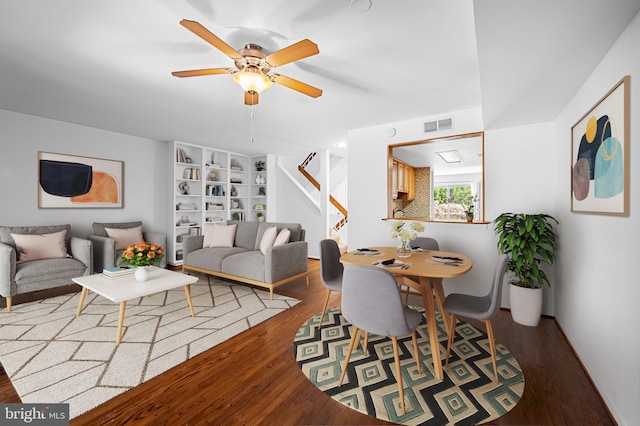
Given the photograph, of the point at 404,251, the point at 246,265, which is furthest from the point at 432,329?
the point at 246,265

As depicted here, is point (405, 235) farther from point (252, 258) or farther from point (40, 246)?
point (40, 246)

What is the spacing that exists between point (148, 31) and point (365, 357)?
9.69 ft

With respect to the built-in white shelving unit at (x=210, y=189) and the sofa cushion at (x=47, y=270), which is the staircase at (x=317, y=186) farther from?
the sofa cushion at (x=47, y=270)

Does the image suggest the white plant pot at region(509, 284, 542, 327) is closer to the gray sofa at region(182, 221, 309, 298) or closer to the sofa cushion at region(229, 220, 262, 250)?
the gray sofa at region(182, 221, 309, 298)

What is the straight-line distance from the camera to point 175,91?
2.90 metres

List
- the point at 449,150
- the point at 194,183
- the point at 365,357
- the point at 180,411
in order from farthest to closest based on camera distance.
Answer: the point at 194,183 → the point at 449,150 → the point at 365,357 → the point at 180,411

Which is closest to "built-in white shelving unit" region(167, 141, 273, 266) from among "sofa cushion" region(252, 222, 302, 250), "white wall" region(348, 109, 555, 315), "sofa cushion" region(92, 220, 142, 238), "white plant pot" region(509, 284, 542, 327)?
"sofa cushion" region(92, 220, 142, 238)

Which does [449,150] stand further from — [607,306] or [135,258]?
[135,258]

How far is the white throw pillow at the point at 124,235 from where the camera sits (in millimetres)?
4316

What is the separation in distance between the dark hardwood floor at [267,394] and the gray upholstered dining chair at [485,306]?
33 cm

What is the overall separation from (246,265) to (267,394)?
6.97ft

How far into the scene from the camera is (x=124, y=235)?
14.5ft

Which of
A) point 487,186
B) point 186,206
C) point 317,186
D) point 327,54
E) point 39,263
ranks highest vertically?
point 327,54

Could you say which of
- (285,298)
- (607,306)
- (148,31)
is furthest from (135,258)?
(607,306)
